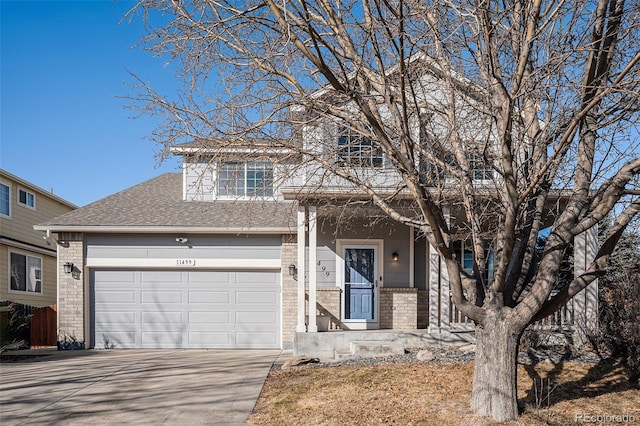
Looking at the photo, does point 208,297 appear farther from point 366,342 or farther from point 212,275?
point 366,342

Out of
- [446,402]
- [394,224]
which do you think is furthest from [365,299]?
[446,402]

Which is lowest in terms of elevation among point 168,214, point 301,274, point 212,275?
point 212,275

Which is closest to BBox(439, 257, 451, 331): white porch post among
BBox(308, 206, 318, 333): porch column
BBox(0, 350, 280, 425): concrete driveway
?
BBox(308, 206, 318, 333): porch column

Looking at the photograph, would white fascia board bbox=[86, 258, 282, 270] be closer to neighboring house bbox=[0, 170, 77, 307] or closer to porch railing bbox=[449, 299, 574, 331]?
neighboring house bbox=[0, 170, 77, 307]

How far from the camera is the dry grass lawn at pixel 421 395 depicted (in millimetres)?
6156

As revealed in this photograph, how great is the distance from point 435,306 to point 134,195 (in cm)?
911

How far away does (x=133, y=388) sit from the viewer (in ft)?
26.2

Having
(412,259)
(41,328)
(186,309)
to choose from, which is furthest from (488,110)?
(41,328)

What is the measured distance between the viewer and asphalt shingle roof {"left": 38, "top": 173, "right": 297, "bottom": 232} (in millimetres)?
12312

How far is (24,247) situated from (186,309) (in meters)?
7.49

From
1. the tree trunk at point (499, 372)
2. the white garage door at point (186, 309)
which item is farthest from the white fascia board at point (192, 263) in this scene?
the tree trunk at point (499, 372)

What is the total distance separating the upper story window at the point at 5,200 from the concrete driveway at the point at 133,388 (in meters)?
7.02

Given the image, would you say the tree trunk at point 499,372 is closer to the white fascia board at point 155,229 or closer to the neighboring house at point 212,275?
the neighboring house at point 212,275

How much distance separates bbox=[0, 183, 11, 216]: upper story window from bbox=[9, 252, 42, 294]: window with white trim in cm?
136
